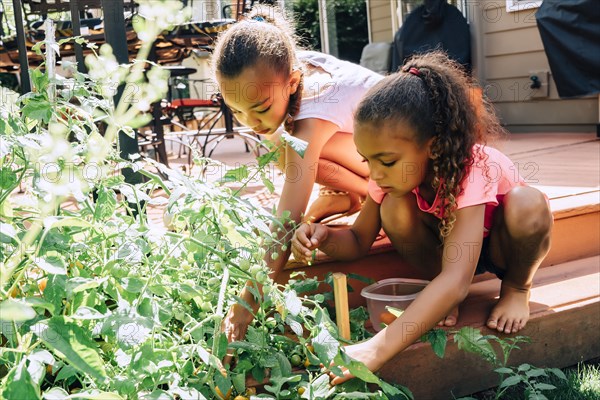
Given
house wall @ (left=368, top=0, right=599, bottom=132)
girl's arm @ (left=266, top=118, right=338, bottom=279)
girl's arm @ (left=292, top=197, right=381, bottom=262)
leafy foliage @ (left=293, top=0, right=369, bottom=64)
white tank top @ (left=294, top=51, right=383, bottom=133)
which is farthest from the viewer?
leafy foliage @ (left=293, top=0, right=369, bottom=64)

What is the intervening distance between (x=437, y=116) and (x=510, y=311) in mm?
541

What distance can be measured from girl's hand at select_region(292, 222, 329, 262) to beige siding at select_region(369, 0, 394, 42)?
6635mm

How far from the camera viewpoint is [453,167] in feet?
5.62

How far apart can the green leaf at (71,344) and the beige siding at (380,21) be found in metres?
7.47

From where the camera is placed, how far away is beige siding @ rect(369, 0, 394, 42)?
8188 millimetres

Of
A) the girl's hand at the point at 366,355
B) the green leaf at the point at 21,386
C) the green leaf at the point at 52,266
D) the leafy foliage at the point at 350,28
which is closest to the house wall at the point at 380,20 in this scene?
the leafy foliage at the point at 350,28

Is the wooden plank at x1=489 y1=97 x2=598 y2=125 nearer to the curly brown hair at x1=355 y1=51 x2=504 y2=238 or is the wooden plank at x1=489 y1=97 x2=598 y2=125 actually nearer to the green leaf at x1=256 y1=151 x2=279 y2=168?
the curly brown hair at x1=355 y1=51 x2=504 y2=238

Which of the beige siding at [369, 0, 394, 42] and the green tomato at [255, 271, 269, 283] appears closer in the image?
the green tomato at [255, 271, 269, 283]

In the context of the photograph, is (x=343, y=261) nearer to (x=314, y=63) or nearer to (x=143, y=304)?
(x=314, y=63)

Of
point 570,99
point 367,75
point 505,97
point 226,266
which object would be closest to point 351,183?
point 367,75

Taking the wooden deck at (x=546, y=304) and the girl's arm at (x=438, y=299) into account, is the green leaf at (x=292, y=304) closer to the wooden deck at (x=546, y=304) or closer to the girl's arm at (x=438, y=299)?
the girl's arm at (x=438, y=299)

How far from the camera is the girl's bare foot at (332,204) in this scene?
236 cm

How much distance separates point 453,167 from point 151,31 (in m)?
0.90

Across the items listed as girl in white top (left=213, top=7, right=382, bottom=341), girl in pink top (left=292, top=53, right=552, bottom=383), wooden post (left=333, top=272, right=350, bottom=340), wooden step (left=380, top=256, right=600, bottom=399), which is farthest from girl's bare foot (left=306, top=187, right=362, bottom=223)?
wooden post (left=333, top=272, right=350, bottom=340)
